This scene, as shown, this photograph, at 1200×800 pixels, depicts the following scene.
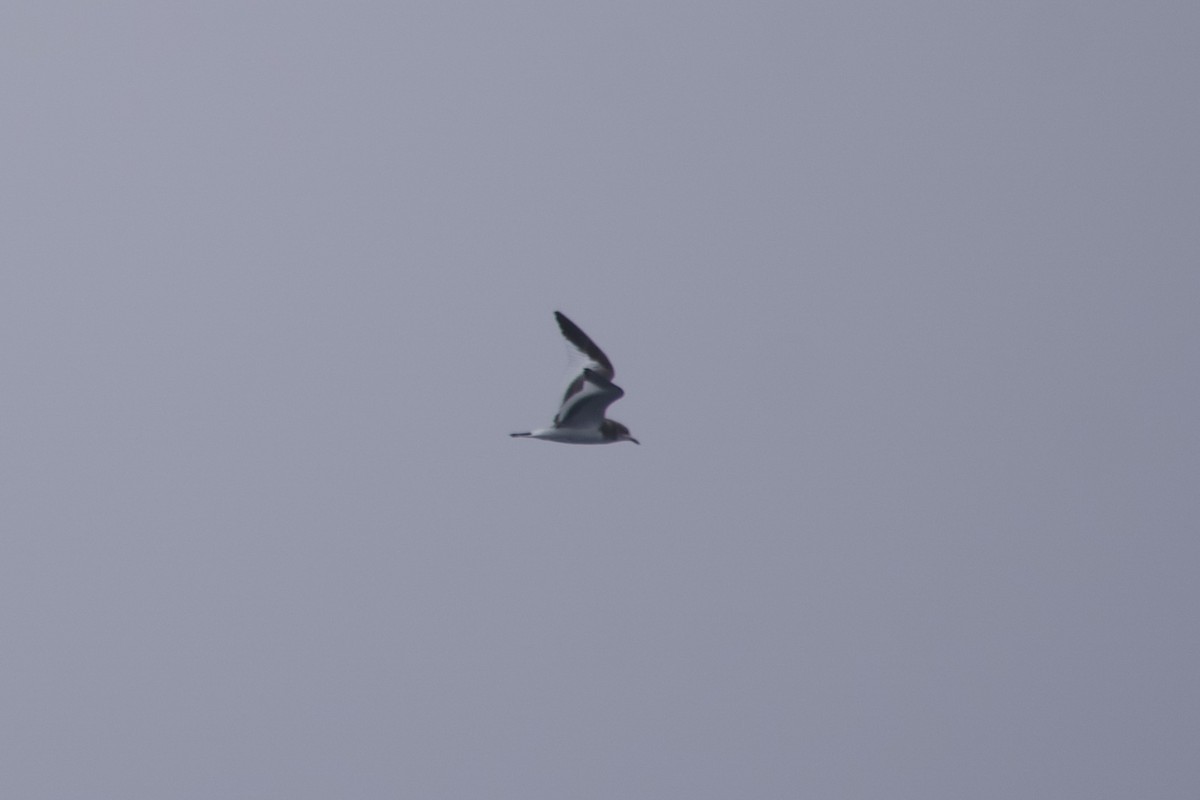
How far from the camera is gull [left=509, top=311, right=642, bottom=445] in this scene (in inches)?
2338

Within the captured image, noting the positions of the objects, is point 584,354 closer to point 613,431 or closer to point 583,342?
point 583,342

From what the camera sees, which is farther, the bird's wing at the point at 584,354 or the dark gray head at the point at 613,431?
the dark gray head at the point at 613,431

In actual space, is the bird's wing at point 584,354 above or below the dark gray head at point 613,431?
above

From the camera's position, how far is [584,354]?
195 feet

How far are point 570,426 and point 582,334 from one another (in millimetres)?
2186

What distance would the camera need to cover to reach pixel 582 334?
194ft

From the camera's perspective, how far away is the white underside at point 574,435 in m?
60.0

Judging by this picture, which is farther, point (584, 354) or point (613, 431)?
point (613, 431)

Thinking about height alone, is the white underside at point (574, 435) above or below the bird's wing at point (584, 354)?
below

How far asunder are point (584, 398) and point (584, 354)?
83cm

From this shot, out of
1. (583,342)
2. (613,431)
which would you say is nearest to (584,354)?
(583,342)

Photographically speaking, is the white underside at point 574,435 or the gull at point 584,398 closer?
the gull at point 584,398

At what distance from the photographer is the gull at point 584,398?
195 feet

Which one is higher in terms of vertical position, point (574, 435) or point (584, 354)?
point (584, 354)
